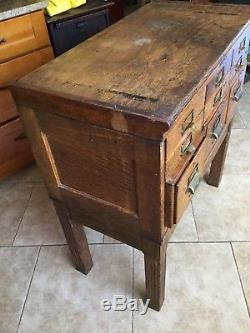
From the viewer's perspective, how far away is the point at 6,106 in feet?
5.13

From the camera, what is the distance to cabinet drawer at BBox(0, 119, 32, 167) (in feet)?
5.30

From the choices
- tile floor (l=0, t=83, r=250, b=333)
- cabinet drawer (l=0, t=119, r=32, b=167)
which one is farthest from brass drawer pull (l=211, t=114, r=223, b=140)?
cabinet drawer (l=0, t=119, r=32, b=167)

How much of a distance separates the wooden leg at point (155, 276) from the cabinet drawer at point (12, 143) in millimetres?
1020

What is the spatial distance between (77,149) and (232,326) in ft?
2.73

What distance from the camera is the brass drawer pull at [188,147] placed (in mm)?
807

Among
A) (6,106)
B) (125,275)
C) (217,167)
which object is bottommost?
(125,275)

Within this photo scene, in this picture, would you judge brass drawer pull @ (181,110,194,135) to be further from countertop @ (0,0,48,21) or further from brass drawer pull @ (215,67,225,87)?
countertop @ (0,0,48,21)

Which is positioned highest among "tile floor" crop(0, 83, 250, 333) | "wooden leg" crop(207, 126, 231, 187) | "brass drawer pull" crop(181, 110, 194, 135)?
"brass drawer pull" crop(181, 110, 194, 135)

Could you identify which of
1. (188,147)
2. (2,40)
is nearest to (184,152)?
(188,147)

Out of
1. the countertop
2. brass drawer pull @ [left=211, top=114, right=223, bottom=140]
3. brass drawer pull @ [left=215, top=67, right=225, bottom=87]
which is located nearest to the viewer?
brass drawer pull @ [left=215, top=67, right=225, bottom=87]

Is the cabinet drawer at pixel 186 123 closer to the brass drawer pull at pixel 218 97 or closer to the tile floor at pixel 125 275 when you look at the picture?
the brass drawer pull at pixel 218 97

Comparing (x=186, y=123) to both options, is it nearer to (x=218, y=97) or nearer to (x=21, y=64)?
(x=218, y=97)

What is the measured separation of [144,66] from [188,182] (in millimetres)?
331

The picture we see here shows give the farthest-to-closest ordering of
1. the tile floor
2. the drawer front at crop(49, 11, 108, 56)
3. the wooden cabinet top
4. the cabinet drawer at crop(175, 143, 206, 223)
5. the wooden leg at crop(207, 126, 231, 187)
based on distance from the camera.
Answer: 1. the drawer front at crop(49, 11, 108, 56)
2. the wooden leg at crop(207, 126, 231, 187)
3. the tile floor
4. the cabinet drawer at crop(175, 143, 206, 223)
5. the wooden cabinet top
